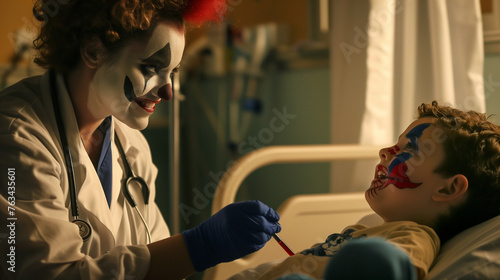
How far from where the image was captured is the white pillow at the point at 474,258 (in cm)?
99

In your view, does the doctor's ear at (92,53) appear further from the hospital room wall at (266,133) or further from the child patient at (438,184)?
the hospital room wall at (266,133)

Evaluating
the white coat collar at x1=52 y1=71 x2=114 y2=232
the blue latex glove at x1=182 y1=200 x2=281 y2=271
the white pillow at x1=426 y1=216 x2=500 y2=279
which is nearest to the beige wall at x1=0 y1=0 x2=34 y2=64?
the white coat collar at x1=52 y1=71 x2=114 y2=232

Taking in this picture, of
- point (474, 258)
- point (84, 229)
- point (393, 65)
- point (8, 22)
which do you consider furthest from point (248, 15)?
point (474, 258)

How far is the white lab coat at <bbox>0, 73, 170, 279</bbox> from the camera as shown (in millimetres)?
1047

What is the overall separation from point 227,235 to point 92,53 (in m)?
0.49

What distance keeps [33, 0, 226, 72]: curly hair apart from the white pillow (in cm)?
72

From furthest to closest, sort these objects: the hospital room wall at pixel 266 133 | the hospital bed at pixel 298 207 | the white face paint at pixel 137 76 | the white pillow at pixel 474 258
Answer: the hospital room wall at pixel 266 133 < the hospital bed at pixel 298 207 < the white face paint at pixel 137 76 < the white pillow at pixel 474 258

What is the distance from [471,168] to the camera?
4.08 ft

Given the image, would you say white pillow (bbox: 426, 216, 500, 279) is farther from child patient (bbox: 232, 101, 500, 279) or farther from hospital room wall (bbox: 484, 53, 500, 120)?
hospital room wall (bbox: 484, 53, 500, 120)

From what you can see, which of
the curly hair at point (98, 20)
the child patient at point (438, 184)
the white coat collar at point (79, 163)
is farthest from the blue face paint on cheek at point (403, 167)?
the white coat collar at point (79, 163)

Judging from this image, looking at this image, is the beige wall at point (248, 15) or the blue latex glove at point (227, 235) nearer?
the blue latex glove at point (227, 235)

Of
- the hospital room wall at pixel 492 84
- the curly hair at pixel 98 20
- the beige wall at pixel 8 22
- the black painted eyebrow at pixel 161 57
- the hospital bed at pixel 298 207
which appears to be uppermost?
the beige wall at pixel 8 22

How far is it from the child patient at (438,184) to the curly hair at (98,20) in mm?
552

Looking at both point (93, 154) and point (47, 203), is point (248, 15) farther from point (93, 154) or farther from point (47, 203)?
point (47, 203)
